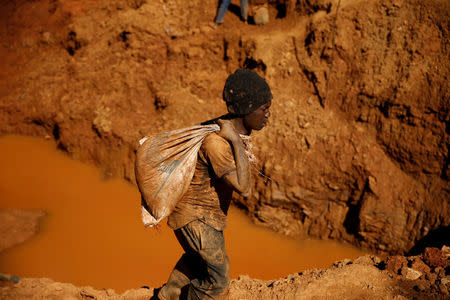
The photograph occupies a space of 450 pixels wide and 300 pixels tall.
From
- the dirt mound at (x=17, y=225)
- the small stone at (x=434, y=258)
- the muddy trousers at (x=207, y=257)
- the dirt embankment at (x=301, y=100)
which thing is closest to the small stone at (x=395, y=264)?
the small stone at (x=434, y=258)

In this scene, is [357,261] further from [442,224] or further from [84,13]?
[84,13]

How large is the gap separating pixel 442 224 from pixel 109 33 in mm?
5985

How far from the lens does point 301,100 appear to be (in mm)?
5875

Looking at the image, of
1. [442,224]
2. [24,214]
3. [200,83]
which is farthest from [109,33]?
[442,224]

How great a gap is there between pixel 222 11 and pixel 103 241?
13.5ft

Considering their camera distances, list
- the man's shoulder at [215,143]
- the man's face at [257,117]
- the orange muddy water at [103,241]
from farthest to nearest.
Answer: the orange muddy water at [103,241] < the man's face at [257,117] < the man's shoulder at [215,143]

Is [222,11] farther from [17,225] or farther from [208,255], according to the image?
[208,255]

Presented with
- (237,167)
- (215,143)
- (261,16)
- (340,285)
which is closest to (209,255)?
(237,167)

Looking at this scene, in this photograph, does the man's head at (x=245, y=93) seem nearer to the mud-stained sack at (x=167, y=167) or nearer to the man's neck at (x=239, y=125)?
the man's neck at (x=239, y=125)

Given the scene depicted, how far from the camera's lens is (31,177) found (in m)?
6.32

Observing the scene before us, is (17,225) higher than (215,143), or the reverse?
(215,143)

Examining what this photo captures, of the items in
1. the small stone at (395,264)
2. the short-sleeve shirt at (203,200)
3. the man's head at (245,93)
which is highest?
the man's head at (245,93)

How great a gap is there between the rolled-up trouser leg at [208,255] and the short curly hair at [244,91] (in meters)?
0.83

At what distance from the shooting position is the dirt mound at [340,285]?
3.46 metres
